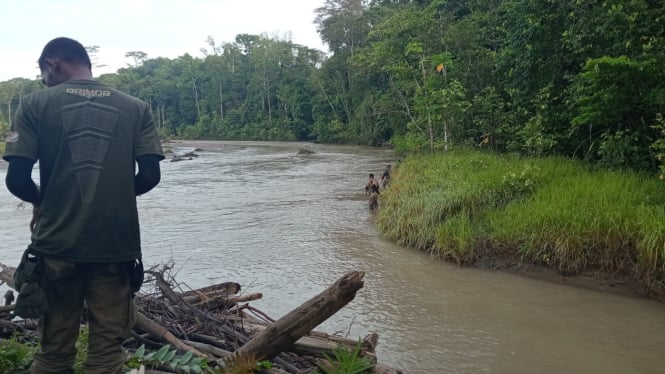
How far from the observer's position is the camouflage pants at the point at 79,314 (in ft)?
8.93

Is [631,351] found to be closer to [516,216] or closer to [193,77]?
[516,216]

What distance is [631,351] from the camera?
17.5 feet

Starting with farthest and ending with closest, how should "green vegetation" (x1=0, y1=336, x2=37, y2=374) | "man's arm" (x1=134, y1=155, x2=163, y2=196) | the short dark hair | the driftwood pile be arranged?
the driftwood pile, "green vegetation" (x1=0, y1=336, x2=37, y2=374), "man's arm" (x1=134, y1=155, x2=163, y2=196), the short dark hair

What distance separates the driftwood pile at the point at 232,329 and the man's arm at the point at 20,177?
4.53 ft

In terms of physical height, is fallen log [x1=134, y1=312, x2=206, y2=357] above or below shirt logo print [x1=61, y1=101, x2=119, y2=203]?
below

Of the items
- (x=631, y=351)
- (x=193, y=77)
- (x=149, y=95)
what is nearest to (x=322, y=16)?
(x=193, y=77)

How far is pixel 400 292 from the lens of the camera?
739 centimetres

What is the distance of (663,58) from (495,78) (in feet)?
28.4

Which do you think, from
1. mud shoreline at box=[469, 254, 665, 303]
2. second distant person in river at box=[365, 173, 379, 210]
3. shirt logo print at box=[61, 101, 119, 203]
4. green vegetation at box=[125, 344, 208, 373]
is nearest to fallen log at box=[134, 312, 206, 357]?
green vegetation at box=[125, 344, 208, 373]

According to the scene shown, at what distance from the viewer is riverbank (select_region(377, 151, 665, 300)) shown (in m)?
6.92

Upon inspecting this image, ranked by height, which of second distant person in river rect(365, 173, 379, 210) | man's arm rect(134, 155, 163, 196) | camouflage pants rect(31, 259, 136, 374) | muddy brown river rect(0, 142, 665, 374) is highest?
man's arm rect(134, 155, 163, 196)

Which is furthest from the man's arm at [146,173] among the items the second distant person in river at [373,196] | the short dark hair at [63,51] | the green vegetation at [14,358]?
the second distant person in river at [373,196]

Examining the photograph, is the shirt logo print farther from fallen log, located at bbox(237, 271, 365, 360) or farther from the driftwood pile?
fallen log, located at bbox(237, 271, 365, 360)

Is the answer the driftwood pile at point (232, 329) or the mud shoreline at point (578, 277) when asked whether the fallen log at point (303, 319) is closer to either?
the driftwood pile at point (232, 329)
